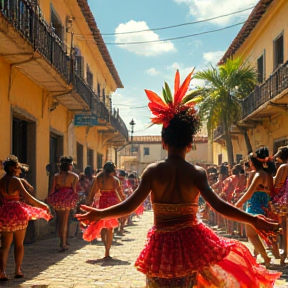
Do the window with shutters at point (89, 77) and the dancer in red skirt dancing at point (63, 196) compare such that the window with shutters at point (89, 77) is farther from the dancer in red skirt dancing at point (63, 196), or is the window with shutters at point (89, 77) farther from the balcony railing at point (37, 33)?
the dancer in red skirt dancing at point (63, 196)

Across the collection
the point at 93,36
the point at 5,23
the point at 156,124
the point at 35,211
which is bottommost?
the point at 35,211

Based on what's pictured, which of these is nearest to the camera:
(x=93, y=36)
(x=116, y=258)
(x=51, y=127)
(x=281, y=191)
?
(x=281, y=191)

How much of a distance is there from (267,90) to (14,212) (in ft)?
41.2

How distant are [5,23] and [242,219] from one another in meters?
6.36

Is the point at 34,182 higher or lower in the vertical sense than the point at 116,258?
higher

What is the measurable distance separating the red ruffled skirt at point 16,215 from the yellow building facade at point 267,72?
30.6ft

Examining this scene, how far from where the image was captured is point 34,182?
14.1m

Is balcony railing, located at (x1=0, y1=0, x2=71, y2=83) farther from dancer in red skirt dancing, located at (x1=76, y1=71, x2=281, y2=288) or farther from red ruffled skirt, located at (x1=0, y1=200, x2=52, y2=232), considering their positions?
dancer in red skirt dancing, located at (x1=76, y1=71, x2=281, y2=288)

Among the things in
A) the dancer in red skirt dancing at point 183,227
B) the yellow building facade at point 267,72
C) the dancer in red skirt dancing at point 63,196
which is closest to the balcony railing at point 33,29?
the dancer in red skirt dancing at point 63,196

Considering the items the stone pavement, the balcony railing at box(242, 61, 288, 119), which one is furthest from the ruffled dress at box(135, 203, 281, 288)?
the balcony railing at box(242, 61, 288, 119)

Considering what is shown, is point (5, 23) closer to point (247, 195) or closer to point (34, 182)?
point (247, 195)

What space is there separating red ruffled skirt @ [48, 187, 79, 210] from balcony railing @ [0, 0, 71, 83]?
290 centimetres

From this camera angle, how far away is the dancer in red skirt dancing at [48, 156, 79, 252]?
1092cm

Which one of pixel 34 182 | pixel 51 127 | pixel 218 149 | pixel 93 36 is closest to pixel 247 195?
pixel 34 182
